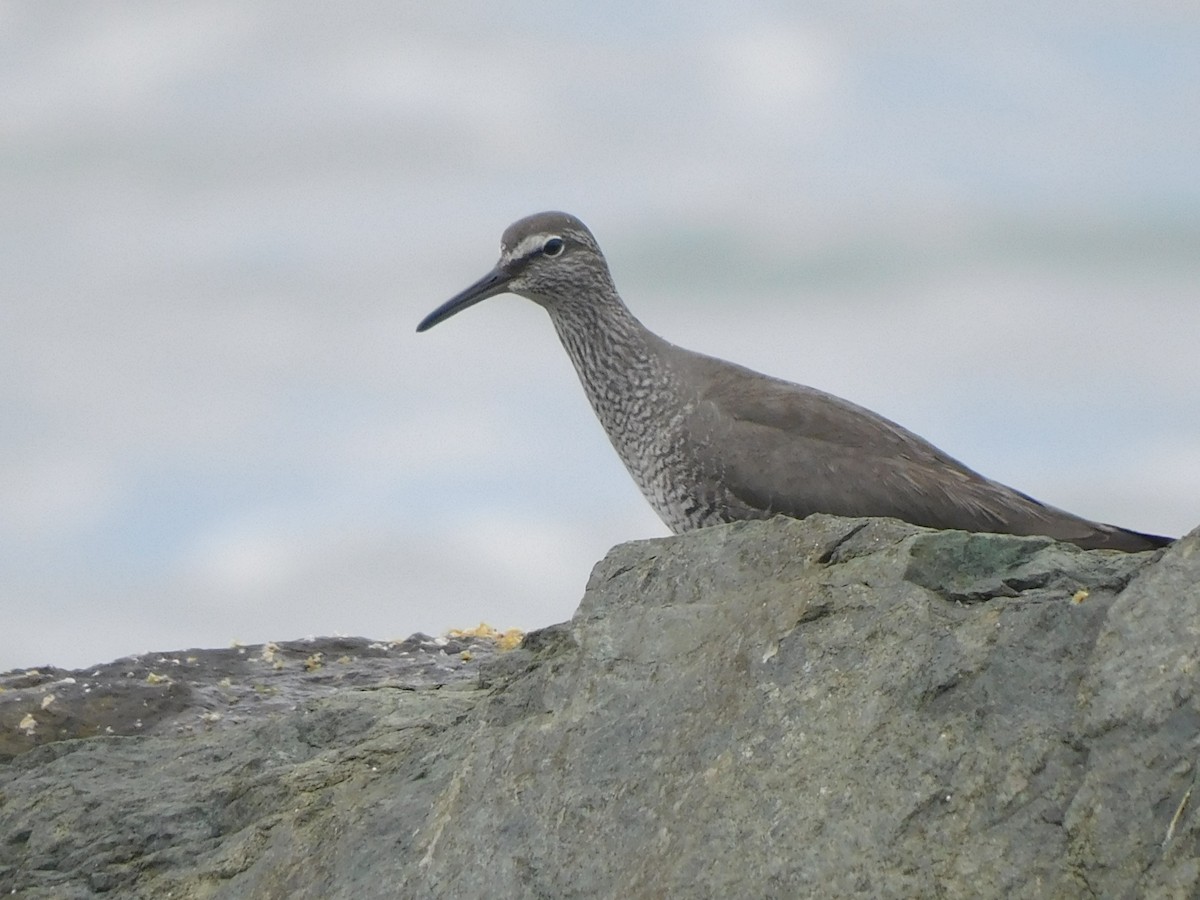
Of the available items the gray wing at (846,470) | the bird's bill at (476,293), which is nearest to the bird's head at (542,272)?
the bird's bill at (476,293)

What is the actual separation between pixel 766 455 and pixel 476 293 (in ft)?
7.57

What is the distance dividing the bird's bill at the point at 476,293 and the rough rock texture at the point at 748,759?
3.45 m

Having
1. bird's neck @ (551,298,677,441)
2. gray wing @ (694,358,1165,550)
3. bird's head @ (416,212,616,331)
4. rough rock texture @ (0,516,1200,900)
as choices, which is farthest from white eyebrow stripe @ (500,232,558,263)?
rough rock texture @ (0,516,1200,900)

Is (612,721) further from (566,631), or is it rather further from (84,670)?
(84,670)

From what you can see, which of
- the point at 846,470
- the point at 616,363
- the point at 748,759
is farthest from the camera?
the point at 616,363

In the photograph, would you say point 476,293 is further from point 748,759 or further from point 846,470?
point 748,759

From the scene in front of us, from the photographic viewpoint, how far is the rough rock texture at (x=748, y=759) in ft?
14.7

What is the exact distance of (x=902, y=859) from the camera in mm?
4516

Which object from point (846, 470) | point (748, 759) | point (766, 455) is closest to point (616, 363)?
point (766, 455)

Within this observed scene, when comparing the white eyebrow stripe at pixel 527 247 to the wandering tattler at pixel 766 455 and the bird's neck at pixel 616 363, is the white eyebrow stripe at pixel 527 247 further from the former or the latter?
the wandering tattler at pixel 766 455

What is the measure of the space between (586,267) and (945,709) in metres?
5.13

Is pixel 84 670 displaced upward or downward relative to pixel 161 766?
upward

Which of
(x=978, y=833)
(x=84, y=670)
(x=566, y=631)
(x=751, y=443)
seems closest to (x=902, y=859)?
(x=978, y=833)

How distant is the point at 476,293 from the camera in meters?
9.41
